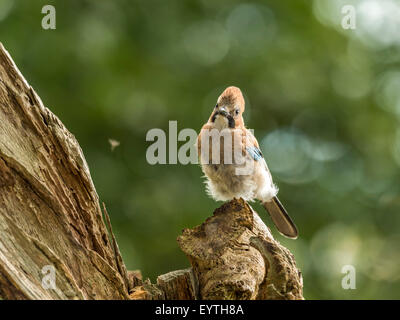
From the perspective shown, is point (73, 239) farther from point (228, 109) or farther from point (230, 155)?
point (228, 109)

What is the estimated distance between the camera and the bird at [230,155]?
5.16m

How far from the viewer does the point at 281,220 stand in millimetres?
5664

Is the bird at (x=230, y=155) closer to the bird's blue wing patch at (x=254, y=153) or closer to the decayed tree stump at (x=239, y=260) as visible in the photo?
the bird's blue wing patch at (x=254, y=153)

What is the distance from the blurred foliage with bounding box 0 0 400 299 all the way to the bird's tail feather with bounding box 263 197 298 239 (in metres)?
0.55

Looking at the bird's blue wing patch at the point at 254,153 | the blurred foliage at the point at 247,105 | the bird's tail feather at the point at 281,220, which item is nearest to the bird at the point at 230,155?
the bird's blue wing patch at the point at 254,153

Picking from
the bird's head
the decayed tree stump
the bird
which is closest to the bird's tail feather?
the bird

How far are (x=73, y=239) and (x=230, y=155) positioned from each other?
2266 millimetres

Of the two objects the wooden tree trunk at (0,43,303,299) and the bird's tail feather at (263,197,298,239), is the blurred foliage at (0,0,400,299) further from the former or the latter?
the wooden tree trunk at (0,43,303,299)

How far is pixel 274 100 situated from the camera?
7.36 metres

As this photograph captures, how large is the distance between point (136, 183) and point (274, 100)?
2.25 meters

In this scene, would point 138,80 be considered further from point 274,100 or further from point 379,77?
point 379,77

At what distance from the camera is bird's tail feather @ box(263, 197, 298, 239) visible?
566 cm

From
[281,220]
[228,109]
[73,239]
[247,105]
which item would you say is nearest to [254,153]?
[228,109]

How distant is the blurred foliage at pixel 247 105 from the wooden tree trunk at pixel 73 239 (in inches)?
102
